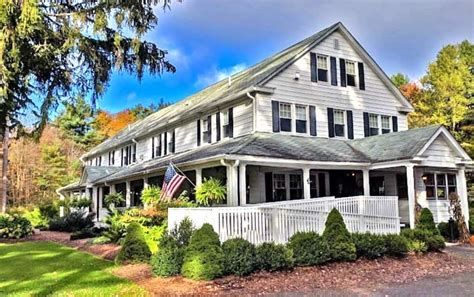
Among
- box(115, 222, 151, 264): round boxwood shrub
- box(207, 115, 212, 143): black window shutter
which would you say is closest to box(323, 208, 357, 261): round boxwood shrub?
box(115, 222, 151, 264): round boxwood shrub

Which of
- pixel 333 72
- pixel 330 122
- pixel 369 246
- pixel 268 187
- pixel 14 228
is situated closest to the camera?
pixel 369 246

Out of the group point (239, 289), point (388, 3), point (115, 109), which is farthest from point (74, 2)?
point (115, 109)

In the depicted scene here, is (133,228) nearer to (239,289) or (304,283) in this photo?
(239,289)

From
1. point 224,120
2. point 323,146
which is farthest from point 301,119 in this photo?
point 224,120

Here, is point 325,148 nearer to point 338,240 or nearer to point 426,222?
point 426,222

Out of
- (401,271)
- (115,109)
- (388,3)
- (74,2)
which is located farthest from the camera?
(115,109)

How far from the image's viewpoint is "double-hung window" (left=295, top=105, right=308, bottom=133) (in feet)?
58.6

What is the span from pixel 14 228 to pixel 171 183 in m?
9.69

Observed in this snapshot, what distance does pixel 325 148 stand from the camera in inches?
656

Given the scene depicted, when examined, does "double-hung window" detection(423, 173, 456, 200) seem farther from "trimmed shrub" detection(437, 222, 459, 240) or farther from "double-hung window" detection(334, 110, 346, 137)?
"double-hung window" detection(334, 110, 346, 137)

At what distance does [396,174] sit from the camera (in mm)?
18375

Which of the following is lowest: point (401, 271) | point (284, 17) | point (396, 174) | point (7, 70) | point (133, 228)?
point (401, 271)

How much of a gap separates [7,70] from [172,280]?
210 inches

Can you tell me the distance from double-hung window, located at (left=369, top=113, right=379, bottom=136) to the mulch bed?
9.10 meters
